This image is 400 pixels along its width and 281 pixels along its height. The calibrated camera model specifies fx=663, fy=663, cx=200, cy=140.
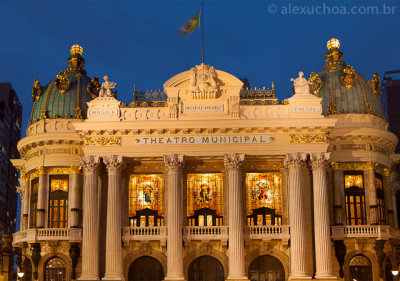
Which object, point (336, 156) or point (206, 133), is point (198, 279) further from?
point (336, 156)

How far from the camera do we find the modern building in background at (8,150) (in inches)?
5022

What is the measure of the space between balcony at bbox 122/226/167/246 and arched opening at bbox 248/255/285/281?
7.75m

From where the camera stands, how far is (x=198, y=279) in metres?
54.6

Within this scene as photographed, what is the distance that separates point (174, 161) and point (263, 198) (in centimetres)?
858

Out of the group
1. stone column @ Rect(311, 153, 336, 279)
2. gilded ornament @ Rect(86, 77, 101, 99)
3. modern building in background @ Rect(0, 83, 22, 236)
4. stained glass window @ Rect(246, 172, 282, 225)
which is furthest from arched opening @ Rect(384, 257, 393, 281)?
modern building in background @ Rect(0, 83, 22, 236)

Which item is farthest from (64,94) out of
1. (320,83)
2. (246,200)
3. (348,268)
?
(348,268)

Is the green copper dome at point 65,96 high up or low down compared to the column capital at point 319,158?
up

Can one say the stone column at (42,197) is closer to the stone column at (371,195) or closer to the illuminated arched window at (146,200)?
the illuminated arched window at (146,200)

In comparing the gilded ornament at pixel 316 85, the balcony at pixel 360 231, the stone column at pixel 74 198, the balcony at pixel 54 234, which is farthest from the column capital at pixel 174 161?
the gilded ornament at pixel 316 85

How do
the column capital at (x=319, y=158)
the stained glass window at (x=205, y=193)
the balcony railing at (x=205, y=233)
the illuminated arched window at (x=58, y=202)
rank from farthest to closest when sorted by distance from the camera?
the illuminated arched window at (x=58, y=202), the stained glass window at (x=205, y=193), the column capital at (x=319, y=158), the balcony railing at (x=205, y=233)

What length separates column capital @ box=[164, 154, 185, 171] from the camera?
177ft

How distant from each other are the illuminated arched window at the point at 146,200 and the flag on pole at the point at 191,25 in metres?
12.8

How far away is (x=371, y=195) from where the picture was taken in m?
57.0

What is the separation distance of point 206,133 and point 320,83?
13.8m
